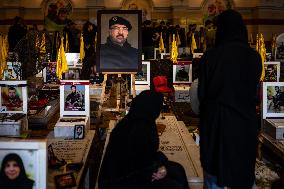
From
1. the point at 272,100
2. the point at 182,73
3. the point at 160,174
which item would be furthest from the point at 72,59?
the point at 160,174

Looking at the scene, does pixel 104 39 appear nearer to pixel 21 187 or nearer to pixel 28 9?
pixel 21 187

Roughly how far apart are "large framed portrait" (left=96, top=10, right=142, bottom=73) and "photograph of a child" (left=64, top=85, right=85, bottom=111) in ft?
4.03

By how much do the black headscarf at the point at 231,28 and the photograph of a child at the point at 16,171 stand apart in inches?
66.7

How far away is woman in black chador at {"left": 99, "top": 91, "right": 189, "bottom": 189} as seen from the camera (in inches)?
140

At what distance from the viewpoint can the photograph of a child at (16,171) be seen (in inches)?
113

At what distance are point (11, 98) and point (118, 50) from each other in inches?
82.2

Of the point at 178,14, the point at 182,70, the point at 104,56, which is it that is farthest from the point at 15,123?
→ the point at 178,14

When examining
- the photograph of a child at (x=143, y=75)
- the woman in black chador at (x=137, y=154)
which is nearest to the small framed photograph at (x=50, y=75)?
the photograph of a child at (x=143, y=75)

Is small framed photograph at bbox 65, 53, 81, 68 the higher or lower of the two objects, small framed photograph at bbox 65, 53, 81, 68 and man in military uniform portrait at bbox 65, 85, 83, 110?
the higher

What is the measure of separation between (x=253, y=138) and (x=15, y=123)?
9.83ft

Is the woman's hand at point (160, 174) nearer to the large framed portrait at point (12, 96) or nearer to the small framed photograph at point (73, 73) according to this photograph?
the large framed portrait at point (12, 96)

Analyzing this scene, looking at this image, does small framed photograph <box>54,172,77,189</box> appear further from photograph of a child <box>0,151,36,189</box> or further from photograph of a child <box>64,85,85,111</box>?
photograph of a child <box>64,85,85,111</box>

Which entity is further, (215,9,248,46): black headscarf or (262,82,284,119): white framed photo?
(262,82,284,119): white framed photo

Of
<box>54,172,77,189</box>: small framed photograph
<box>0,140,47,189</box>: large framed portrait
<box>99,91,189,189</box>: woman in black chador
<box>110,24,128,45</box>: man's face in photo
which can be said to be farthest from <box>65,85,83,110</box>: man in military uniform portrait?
<box>0,140,47,189</box>: large framed portrait
